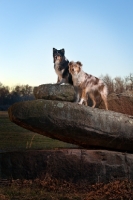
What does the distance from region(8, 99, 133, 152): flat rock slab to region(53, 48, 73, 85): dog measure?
47.0 inches

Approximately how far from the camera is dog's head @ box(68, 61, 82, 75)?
40.4ft

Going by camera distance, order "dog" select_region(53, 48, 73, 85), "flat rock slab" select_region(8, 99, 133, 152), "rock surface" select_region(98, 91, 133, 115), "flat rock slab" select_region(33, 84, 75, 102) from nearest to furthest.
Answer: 1. "flat rock slab" select_region(8, 99, 133, 152)
2. "flat rock slab" select_region(33, 84, 75, 102)
3. "dog" select_region(53, 48, 73, 85)
4. "rock surface" select_region(98, 91, 133, 115)

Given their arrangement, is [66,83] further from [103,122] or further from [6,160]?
[6,160]

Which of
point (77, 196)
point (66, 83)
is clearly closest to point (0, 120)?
point (66, 83)

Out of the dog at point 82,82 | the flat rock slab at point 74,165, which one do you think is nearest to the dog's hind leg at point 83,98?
the dog at point 82,82

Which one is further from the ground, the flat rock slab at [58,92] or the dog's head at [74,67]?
the dog's head at [74,67]

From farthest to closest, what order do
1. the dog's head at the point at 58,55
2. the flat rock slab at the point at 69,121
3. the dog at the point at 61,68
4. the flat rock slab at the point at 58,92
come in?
1. the dog's head at the point at 58,55
2. the dog at the point at 61,68
3. the flat rock slab at the point at 58,92
4. the flat rock slab at the point at 69,121

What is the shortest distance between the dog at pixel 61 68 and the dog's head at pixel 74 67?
24 centimetres

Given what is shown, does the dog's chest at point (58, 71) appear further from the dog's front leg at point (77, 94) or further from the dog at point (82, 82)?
the dog's front leg at point (77, 94)

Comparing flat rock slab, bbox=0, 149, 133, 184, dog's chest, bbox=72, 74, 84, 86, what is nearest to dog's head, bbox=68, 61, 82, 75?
dog's chest, bbox=72, 74, 84, 86

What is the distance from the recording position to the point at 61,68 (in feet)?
41.4

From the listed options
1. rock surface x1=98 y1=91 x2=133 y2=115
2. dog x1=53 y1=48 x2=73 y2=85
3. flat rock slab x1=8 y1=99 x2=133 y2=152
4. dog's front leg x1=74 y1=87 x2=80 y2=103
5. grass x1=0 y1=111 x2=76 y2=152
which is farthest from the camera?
grass x1=0 y1=111 x2=76 y2=152

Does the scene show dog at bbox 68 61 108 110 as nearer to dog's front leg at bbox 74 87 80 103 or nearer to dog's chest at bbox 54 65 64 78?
dog's front leg at bbox 74 87 80 103

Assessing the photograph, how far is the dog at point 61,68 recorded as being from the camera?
41.3 feet
